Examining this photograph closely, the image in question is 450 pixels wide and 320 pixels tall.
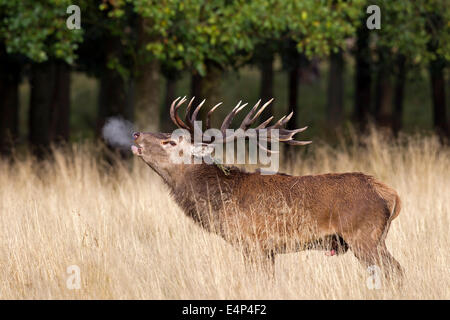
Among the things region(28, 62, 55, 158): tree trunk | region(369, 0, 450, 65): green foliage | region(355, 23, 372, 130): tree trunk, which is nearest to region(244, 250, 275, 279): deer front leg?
region(369, 0, 450, 65): green foliage

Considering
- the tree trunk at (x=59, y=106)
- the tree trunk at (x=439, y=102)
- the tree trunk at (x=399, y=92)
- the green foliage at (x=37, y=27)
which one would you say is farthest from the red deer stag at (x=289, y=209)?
the tree trunk at (x=439, y=102)

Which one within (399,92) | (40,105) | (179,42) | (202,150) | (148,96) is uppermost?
(399,92)

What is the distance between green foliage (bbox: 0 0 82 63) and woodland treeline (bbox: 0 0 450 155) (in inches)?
0.6

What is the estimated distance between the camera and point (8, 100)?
16938 millimetres

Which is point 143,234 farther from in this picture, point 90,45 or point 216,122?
point 90,45

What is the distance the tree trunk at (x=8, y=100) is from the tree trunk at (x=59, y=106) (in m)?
0.88

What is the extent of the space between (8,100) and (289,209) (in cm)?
1245

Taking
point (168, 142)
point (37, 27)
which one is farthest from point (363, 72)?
point (168, 142)

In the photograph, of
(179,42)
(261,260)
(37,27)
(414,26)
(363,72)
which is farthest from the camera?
(363,72)

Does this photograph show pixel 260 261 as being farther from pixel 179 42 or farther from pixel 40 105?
pixel 40 105

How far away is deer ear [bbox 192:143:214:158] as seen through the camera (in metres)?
6.64

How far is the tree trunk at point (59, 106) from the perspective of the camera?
15305 mm
